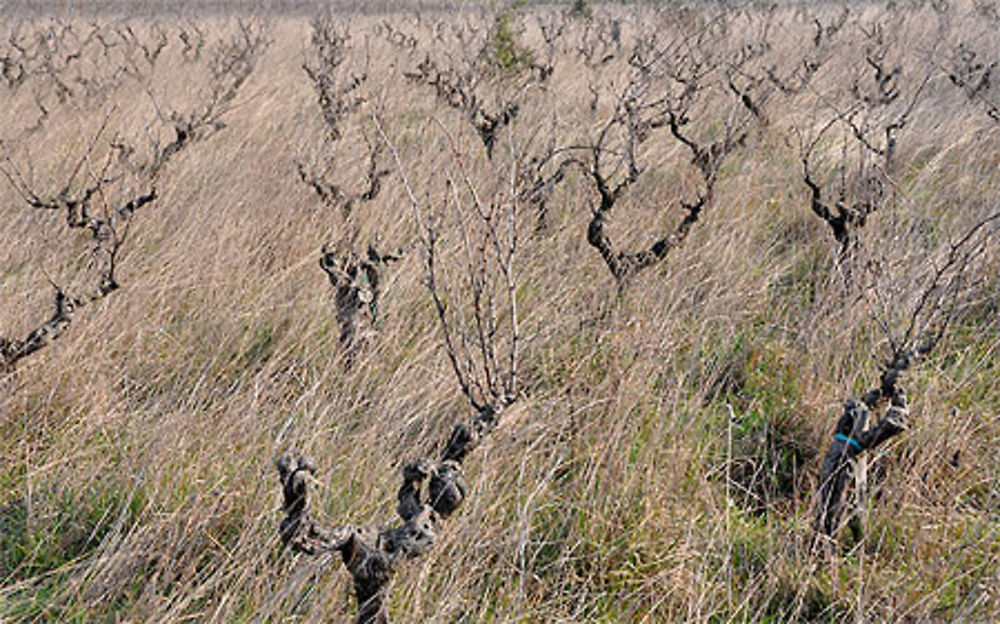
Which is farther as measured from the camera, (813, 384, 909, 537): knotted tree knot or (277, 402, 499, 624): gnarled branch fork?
(813, 384, 909, 537): knotted tree knot

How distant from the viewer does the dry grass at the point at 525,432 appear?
215cm

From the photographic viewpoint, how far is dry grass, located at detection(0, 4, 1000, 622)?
→ 7.05ft

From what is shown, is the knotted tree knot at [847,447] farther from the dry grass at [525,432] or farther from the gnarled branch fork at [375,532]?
the gnarled branch fork at [375,532]

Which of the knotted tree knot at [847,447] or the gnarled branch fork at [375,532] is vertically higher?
the gnarled branch fork at [375,532]

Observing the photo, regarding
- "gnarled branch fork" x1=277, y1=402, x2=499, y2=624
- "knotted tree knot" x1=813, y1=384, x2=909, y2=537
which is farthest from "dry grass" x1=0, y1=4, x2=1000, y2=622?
"gnarled branch fork" x1=277, y1=402, x2=499, y2=624

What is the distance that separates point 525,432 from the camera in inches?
104

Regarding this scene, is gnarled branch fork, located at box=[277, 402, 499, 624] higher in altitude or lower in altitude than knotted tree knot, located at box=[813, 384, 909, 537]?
higher

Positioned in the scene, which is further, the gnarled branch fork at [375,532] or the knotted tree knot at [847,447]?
the knotted tree knot at [847,447]

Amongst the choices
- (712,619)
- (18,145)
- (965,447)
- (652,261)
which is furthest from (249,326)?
(18,145)

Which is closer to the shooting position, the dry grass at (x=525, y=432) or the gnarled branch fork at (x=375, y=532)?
the gnarled branch fork at (x=375, y=532)

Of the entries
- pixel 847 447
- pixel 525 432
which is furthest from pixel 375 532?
pixel 847 447

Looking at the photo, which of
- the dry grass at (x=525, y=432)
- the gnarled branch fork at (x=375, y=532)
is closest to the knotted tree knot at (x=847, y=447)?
the dry grass at (x=525, y=432)

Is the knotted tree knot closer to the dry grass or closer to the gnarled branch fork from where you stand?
the dry grass

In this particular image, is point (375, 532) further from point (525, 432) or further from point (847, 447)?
point (847, 447)
